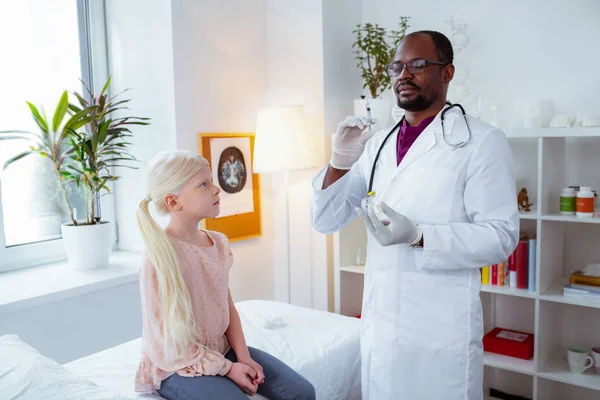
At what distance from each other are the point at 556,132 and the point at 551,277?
0.63m

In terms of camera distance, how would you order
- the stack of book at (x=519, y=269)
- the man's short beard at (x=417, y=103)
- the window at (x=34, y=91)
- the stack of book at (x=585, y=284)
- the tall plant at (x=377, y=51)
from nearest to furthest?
the man's short beard at (x=417, y=103)
the stack of book at (x=585, y=284)
the stack of book at (x=519, y=269)
the window at (x=34, y=91)
the tall plant at (x=377, y=51)

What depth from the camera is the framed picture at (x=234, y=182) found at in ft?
9.02

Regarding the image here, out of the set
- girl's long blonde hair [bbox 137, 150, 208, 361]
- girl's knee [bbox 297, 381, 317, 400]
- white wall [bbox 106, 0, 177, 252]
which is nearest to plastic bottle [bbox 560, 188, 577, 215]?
girl's knee [bbox 297, 381, 317, 400]

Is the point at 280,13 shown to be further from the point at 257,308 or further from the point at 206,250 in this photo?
the point at 206,250

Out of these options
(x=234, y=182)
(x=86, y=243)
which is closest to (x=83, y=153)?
(x=86, y=243)

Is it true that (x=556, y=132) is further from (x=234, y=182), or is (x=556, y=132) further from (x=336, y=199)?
(x=234, y=182)

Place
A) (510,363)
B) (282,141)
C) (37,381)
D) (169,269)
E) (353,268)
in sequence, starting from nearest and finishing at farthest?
(37,381), (169,269), (510,363), (282,141), (353,268)

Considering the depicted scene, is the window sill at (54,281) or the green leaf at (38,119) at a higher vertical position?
the green leaf at (38,119)

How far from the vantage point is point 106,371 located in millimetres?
1736

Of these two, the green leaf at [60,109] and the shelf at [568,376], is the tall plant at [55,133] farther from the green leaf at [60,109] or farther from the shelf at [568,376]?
the shelf at [568,376]

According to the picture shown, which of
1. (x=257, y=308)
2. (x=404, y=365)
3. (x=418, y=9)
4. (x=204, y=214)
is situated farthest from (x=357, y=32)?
(x=404, y=365)

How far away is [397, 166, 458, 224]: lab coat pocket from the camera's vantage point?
1.50 meters

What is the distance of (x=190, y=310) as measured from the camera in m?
1.49

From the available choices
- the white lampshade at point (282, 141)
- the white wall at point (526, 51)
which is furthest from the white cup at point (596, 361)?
the white lampshade at point (282, 141)
